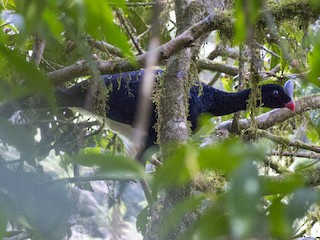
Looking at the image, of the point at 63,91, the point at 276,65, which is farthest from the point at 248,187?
the point at 276,65

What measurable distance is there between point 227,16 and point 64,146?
865mm

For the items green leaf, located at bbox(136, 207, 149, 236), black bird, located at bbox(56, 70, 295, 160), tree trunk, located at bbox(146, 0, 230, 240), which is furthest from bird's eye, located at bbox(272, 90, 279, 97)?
green leaf, located at bbox(136, 207, 149, 236)

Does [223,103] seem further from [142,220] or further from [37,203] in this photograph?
[37,203]

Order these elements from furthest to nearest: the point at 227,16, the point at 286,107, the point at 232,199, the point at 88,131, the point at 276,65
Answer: the point at 276,65 → the point at 88,131 → the point at 286,107 → the point at 227,16 → the point at 232,199

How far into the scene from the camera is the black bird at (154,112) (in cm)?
188

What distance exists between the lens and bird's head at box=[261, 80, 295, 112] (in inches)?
83.6

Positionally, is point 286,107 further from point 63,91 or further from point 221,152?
point 221,152

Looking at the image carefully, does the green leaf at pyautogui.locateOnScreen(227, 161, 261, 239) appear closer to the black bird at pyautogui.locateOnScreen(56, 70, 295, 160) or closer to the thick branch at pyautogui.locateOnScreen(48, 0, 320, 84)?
the thick branch at pyautogui.locateOnScreen(48, 0, 320, 84)

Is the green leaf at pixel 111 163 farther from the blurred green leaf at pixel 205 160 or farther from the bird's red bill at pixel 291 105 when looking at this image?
the bird's red bill at pixel 291 105

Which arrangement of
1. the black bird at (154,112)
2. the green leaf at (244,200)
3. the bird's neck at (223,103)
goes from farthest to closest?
the bird's neck at (223,103), the black bird at (154,112), the green leaf at (244,200)

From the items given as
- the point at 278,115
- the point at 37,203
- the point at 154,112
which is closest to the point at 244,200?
the point at 37,203

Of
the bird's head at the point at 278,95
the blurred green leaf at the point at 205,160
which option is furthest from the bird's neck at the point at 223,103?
the blurred green leaf at the point at 205,160

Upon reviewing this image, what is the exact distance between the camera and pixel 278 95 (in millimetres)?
2178

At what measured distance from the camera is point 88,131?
239 cm
